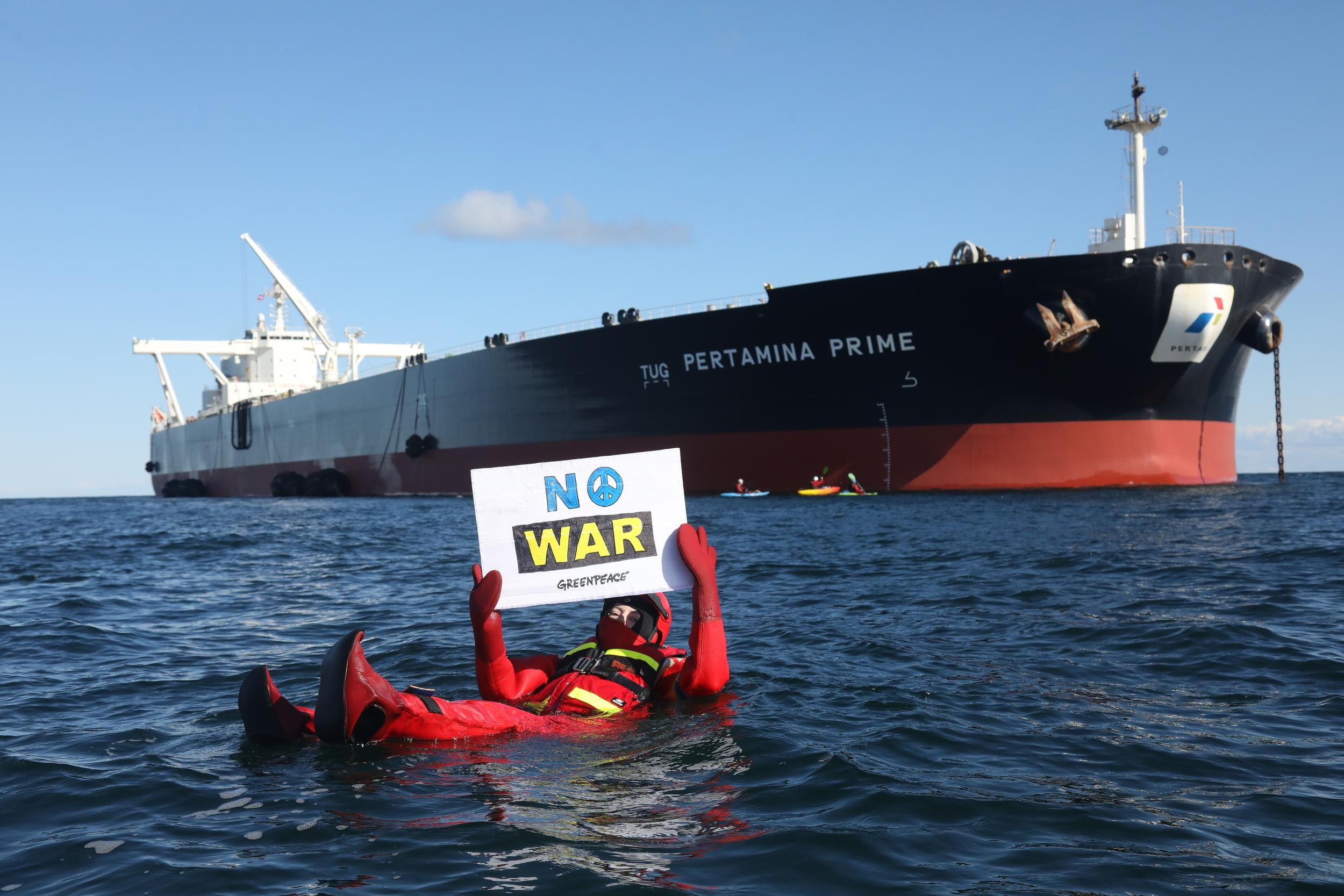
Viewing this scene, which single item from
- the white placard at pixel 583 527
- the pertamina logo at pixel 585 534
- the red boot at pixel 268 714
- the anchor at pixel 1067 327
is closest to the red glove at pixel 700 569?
the white placard at pixel 583 527

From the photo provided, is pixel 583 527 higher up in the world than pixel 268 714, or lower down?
higher up

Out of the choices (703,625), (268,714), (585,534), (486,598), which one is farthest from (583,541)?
(268,714)

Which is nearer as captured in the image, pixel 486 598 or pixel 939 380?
pixel 486 598

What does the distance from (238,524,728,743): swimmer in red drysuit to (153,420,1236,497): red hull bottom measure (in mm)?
23460

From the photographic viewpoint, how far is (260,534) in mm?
25000

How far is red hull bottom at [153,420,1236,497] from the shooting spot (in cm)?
2889

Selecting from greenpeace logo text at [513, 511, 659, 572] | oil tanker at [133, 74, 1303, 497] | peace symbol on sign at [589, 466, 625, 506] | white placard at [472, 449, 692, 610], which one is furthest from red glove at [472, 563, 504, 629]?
oil tanker at [133, 74, 1303, 497]

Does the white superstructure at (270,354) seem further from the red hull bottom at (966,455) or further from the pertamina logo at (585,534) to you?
the pertamina logo at (585,534)

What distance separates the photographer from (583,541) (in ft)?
22.4

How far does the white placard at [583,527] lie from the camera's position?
263 inches

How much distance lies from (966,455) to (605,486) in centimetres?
2424

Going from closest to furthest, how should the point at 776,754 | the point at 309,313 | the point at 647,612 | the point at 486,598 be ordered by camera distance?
1. the point at 776,754
2. the point at 486,598
3. the point at 647,612
4. the point at 309,313

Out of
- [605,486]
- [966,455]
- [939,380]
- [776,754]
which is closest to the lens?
[776,754]

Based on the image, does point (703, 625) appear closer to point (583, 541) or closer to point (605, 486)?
point (583, 541)
